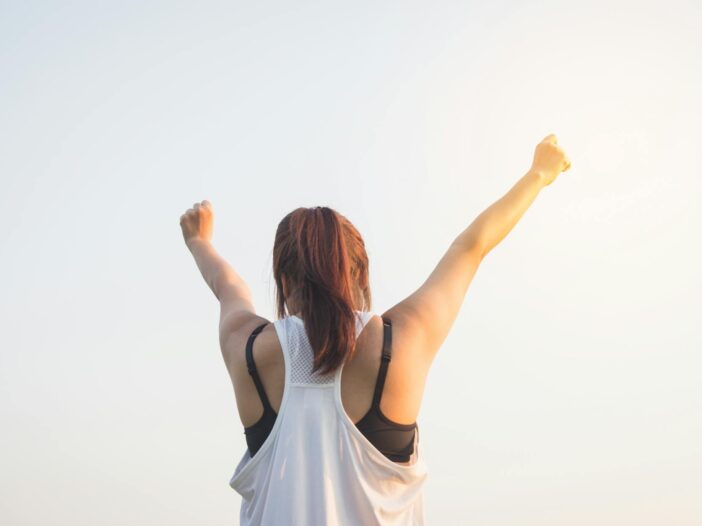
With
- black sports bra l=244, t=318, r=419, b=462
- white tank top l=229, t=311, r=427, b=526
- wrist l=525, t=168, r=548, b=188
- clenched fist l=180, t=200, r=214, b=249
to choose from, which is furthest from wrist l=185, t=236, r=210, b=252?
wrist l=525, t=168, r=548, b=188

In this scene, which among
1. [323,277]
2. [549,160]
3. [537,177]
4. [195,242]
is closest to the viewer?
[323,277]

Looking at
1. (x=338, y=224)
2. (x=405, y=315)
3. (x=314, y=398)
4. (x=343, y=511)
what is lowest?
(x=343, y=511)

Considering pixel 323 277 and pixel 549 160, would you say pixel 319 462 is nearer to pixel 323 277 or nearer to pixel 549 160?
pixel 323 277

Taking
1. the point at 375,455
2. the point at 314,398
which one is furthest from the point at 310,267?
the point at 375,455

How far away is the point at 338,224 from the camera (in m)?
3.98

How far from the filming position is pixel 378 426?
372cm

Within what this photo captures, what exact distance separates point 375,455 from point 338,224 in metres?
0.98

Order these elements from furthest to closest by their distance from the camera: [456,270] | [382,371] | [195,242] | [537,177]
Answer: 1. [195,242]
2. [537,177]
3. [456,270]
4. [382,371]

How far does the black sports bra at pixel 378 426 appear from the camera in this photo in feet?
12.2

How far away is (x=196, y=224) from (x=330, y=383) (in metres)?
1.65

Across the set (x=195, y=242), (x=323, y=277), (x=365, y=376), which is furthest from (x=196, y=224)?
(x=365, y=376)

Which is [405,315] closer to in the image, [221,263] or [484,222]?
[484,222]

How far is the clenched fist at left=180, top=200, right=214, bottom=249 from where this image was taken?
16.4 ft

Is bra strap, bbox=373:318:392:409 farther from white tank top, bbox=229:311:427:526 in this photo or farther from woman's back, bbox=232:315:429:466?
white tank top, bbox=229:311:427:526
